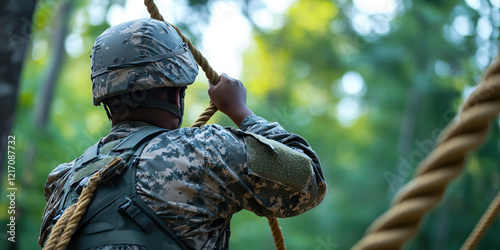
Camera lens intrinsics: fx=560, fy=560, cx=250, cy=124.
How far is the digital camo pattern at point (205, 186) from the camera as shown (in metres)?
1.95

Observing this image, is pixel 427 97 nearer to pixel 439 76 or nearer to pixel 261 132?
pixel 439 76

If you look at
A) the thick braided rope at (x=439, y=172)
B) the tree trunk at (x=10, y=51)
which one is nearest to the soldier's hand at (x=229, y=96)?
the tree trunk at (x=10, y=51)

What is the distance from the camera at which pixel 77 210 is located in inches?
75.9

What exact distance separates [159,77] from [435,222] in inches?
532

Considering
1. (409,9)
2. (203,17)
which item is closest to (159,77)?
(203,17)

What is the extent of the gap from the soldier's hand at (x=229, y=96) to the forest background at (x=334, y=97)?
237 inches

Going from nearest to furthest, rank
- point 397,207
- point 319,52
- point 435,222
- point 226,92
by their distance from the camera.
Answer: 1. point 397,207
2. point 226,92
3. point 435,222
4. point 319,52

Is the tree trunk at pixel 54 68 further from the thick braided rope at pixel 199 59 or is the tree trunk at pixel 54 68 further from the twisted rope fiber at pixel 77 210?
the twisted rope fiber at pixel 77 210

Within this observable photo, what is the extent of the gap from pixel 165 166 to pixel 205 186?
16 centimetres

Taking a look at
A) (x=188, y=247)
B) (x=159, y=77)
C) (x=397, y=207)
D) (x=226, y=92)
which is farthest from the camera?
(x=226, y=92)

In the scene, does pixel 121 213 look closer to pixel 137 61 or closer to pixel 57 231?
pixel 57 231

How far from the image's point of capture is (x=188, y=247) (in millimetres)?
1958

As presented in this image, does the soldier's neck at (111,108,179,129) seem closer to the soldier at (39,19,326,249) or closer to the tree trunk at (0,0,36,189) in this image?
the soldier at (39,19,326,249)

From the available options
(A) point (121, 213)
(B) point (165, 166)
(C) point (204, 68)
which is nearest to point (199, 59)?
(C) point (204, 68)
